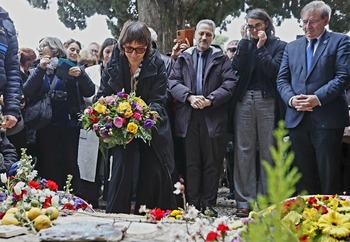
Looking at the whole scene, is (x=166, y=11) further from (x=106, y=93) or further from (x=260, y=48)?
(x=106, y=93)

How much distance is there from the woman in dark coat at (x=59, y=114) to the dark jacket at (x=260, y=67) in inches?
64.0

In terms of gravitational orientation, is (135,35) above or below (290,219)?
above

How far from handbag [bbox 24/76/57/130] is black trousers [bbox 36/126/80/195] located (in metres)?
0.18

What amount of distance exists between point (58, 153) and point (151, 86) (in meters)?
1.81

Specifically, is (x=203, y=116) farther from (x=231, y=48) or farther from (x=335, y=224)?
(x=335, y=224)

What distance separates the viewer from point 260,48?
6016 mm

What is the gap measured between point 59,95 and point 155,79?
5.23 ft

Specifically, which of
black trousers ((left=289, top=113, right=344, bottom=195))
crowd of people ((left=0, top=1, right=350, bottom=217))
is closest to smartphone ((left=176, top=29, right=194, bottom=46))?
crowd of people ((left=0, top=1, right=350, bottom=217))

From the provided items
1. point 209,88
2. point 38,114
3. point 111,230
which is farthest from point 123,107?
point 111,230

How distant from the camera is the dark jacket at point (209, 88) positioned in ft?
19.5

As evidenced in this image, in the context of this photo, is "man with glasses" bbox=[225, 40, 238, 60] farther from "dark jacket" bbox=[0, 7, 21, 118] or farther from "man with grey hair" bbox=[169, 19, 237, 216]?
"dark jacket" bbox=[0, 7, 21, 118]

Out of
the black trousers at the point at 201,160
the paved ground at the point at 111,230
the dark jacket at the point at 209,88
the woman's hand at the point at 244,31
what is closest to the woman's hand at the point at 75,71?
the dark jacket at the point at 209,88

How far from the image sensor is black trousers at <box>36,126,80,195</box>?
252 inches

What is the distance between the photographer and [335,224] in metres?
2.68
